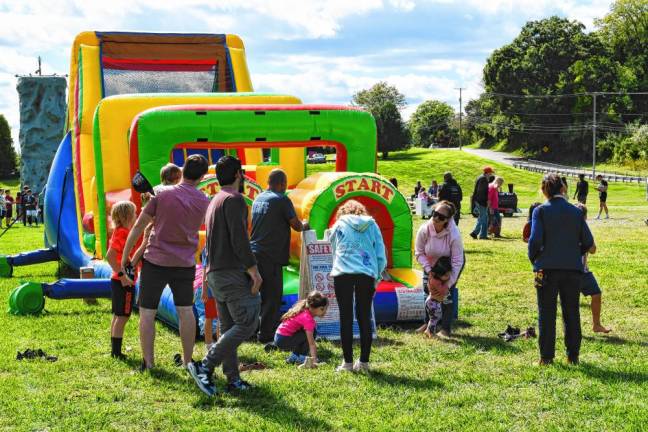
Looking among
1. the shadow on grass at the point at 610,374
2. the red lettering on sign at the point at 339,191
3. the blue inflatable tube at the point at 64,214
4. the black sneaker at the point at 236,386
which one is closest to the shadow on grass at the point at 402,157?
the blue inflatable tube at the point at 64,214

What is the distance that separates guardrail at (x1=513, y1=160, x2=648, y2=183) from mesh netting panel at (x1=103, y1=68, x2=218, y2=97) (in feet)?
141

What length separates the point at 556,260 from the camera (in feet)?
23.9

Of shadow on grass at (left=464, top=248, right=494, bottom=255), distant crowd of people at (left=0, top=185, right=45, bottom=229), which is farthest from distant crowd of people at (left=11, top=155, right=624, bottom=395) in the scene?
distant crowd of people at (left=0, top=185, right=45, bottom=229)

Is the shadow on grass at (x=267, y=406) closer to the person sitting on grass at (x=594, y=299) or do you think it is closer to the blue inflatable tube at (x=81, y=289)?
the person sitting on grass at (x=594, y=299)

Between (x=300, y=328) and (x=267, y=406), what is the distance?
1571mm

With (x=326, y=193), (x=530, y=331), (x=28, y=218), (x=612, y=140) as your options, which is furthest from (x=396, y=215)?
(x=612, y=140)

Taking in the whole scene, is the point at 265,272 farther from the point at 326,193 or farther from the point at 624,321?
the point at 624,321

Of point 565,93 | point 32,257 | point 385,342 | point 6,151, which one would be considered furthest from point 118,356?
point 565,93

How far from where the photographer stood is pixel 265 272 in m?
8.38

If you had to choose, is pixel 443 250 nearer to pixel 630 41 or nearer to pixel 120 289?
pixel 120 289

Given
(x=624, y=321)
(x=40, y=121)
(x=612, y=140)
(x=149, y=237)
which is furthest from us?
(x=612, y=140)

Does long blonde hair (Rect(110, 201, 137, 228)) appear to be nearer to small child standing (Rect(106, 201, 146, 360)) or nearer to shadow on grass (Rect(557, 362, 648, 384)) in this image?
small child standing (Rect(106, 201, 146, 360))

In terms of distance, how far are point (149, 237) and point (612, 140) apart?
69101 mm

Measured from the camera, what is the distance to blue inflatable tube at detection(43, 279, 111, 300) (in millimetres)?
10273
